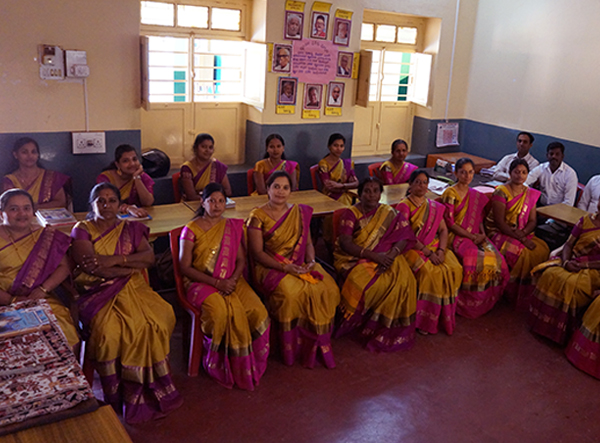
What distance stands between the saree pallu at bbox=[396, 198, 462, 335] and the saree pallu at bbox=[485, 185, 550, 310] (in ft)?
2.35

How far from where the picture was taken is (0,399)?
1725mm

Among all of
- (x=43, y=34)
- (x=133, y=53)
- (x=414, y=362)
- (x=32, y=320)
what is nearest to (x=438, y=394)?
(x=414, y=362)

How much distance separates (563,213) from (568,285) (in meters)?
1.12

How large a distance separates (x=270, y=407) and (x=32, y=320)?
1.56m

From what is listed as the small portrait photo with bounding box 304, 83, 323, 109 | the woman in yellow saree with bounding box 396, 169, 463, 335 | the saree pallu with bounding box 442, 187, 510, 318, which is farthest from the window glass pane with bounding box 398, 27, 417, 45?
the woman in yellow saree with bounding box 396, 169, 463, 335

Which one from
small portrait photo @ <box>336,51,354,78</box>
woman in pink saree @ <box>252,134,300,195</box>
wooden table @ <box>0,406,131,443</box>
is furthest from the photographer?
small portrait photo @ <box>336,51,354,78</box>

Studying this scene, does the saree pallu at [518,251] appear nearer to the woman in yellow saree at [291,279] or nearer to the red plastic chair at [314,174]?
the red plastic chair at [314,174]

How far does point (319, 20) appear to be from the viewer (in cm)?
597

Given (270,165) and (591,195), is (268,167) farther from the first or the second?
(591,195)

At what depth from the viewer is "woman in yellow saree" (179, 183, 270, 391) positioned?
337 centimetres

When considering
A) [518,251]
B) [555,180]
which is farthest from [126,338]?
[555,180]

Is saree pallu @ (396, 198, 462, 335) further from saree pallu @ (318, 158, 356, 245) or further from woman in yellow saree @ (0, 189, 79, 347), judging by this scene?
woman in yellow saree @ (0, 189, 79, 347)

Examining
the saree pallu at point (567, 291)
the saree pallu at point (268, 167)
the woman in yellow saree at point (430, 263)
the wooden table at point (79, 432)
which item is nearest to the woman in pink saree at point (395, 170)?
the saree pallu at point (268, 167)

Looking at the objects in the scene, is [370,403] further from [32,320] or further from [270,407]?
[32,320]
